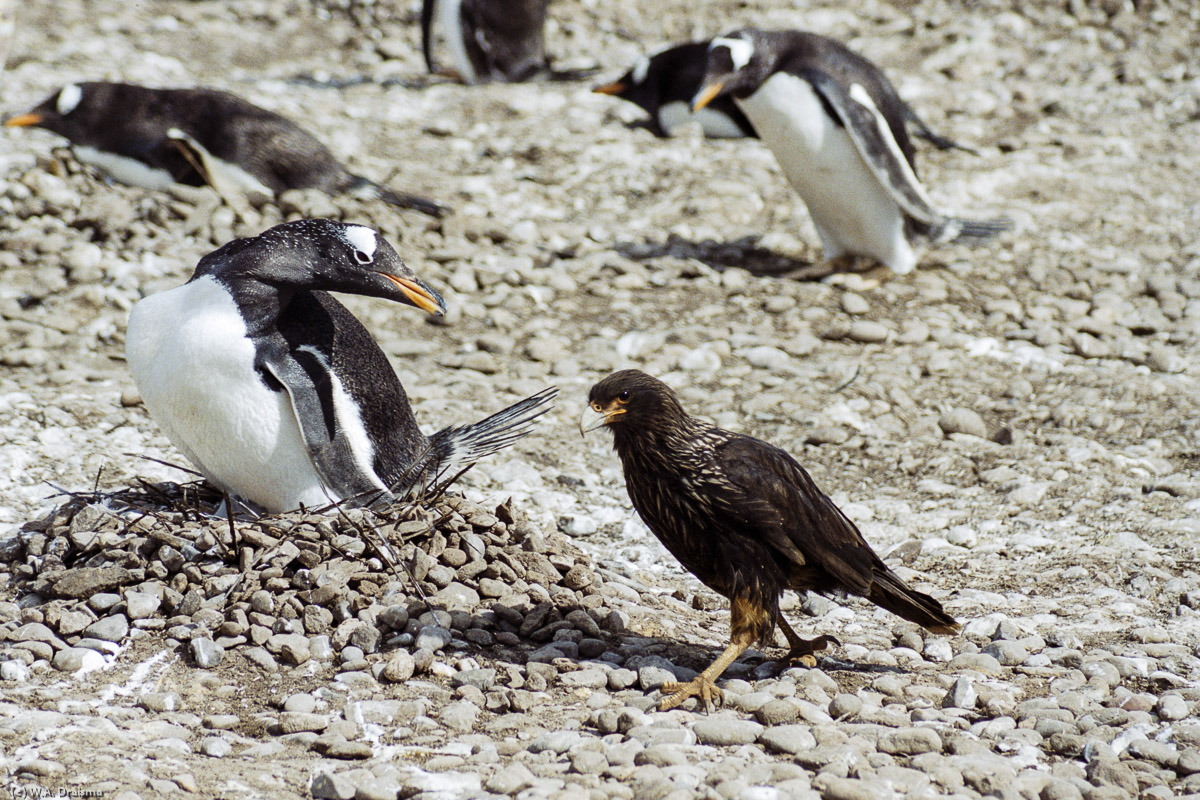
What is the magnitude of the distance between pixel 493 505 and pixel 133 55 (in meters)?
6.07

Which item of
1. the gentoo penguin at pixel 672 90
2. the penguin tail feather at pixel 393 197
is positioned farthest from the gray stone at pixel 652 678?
the gentoo penguin at pixel 672 90

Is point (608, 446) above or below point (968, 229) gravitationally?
below

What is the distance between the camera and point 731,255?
21.0 feet

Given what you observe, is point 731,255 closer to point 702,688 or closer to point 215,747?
point 702,688

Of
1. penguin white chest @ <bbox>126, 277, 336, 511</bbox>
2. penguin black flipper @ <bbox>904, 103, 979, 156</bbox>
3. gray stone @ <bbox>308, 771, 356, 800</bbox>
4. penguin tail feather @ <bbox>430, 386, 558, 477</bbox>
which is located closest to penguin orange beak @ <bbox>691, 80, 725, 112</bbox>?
penguin black flipper @ <bbox>904, 103, 979, 156</bbox>

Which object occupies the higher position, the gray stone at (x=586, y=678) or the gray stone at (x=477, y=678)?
the gray stone at (x=586, y=678)

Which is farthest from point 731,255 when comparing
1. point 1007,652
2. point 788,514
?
point 788,514

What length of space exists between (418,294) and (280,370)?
43 cm

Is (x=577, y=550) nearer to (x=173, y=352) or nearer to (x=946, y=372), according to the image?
(x=173, y=352)

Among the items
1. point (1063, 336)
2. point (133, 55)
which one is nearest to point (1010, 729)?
point (1063, 336)

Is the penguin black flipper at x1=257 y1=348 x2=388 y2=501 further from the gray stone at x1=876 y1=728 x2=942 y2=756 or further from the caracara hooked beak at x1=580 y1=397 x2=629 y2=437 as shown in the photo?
the gray stone at x1=876 y1=728 x2=942 y2=756

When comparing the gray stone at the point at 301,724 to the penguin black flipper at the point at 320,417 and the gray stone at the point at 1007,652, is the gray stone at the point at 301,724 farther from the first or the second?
the gray stone at the point at 1007,652

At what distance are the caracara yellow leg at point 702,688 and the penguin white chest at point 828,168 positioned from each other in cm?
388

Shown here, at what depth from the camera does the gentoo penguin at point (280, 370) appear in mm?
3156
